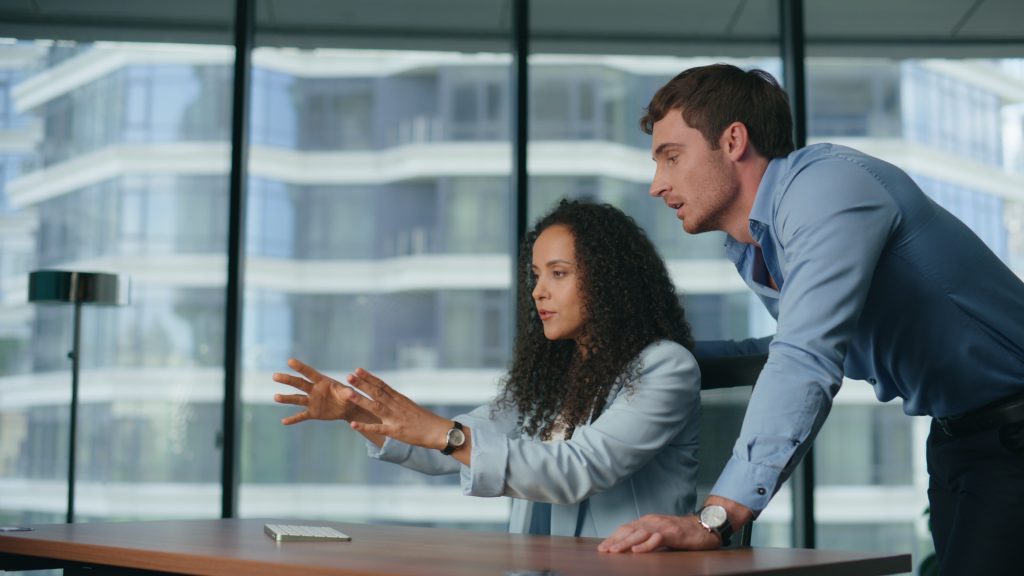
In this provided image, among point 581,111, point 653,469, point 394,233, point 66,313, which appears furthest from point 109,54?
point 653,469

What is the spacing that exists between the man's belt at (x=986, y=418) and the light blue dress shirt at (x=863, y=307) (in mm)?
13

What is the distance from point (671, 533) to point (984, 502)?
50 cm

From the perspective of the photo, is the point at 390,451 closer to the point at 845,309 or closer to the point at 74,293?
the point at 845,309

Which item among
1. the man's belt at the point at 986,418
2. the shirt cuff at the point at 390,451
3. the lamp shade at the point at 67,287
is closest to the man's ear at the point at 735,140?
the man's belt at the point at 986,418

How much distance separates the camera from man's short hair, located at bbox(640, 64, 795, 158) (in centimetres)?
171

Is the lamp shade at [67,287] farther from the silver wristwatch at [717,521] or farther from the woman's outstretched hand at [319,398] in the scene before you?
the silver wristwatch at [717,521]

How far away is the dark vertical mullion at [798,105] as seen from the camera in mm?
4152

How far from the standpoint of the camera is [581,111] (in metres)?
4.45

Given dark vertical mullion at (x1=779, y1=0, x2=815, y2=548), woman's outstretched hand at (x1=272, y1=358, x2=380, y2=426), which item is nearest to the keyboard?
woman's outstretched hand at (x1=272, y1=358, x2=380, y2=426)

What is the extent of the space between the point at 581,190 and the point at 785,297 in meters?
2.95

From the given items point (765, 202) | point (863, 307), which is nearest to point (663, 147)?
point (765, 202)

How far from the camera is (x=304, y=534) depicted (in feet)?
5.34

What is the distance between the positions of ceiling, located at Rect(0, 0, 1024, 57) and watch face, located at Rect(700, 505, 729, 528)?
339 centimetres

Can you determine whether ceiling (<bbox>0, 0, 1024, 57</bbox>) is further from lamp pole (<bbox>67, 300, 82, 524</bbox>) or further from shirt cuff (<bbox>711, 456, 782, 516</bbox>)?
shirt cuff (<bbox>711, 456, 782, 516</bbox>)
